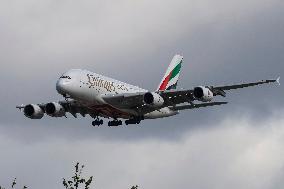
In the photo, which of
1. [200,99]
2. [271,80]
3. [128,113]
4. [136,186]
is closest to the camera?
[136,186]

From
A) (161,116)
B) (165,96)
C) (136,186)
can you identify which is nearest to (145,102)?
(165,96)

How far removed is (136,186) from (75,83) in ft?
111

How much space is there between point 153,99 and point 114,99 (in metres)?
4.30

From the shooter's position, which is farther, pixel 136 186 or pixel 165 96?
pixel 165 96

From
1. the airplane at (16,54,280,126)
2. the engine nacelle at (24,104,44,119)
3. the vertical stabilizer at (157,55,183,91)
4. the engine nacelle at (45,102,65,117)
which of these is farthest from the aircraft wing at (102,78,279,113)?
the vertical stabilizer at (157,55,183,91)

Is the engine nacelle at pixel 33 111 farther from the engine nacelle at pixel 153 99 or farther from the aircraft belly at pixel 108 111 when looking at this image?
the engine nacelle at pixel 153 99

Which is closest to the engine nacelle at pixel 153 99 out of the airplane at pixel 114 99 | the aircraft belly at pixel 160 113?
the airplane at pixel 114 99

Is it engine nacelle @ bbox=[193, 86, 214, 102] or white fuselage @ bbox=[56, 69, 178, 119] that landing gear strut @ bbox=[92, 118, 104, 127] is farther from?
engine nacelle @ bbox=[193, 86, 214, 102]

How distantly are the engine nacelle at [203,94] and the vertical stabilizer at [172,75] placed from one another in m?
20.4

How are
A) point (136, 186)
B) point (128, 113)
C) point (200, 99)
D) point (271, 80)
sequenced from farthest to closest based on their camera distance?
point (128, 113) < point (200, 99) < point (271, 80) < point (136, 186)

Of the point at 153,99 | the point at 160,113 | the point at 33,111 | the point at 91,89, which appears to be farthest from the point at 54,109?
the point at 153,99

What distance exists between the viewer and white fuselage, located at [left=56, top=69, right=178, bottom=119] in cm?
9412

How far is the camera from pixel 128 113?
327 feet

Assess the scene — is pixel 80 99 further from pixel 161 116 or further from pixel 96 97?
pixel 161 116
